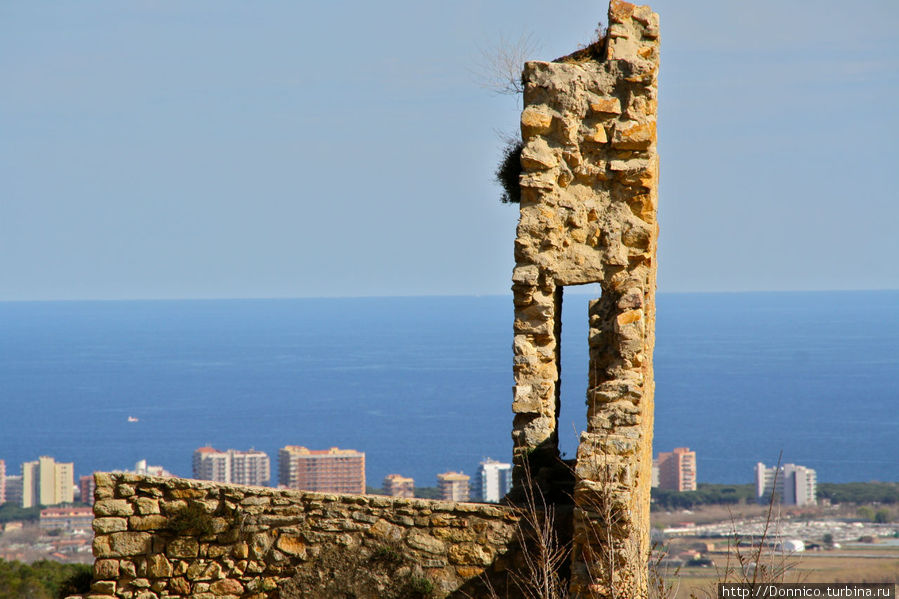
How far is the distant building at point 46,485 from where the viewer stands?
65938 mm

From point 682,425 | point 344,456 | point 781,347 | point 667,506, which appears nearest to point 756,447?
point 682,425

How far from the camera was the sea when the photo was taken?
291 feet

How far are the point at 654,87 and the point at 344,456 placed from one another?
4046 centimetres

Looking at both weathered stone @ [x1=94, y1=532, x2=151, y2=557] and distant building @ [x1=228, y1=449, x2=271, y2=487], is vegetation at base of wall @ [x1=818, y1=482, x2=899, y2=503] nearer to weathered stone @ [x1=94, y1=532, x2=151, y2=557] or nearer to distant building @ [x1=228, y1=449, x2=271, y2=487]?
distant building @ [x1=228, y1=449, x2=271, y2=487]

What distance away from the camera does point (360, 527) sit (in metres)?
6.83

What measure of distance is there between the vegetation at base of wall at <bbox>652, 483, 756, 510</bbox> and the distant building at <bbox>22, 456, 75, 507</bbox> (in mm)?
36038

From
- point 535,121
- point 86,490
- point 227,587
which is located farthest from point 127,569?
point 86,490

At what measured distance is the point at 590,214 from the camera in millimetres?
7562

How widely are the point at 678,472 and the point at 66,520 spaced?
106 ft

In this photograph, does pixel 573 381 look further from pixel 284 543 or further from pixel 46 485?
pixel 284 543

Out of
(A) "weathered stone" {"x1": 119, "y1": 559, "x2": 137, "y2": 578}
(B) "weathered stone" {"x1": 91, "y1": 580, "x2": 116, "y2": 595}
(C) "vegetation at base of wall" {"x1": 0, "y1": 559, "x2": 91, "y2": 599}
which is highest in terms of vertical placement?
(A) "weathered stone" {"x1": 119, "y1": 559, "x2": 137, "y2": 578}

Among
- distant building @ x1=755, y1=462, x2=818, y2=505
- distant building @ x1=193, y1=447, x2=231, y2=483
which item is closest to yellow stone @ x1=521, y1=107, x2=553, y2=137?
distant building @ x1=755, y1=462, x2=818, y2=505

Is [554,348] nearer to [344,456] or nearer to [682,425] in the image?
[344,456]

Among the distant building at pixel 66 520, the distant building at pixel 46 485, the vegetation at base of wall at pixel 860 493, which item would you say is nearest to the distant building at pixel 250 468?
the distant building at pixel 46 485
